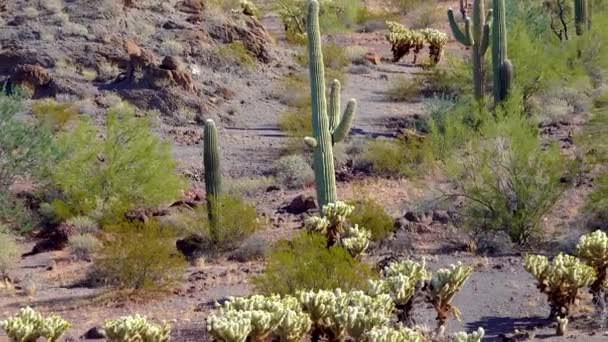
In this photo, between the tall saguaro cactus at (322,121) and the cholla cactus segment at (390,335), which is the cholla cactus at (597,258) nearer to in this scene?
the cholla cactus segment at (390,335)

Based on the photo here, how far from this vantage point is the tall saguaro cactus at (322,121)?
17047 millimetres

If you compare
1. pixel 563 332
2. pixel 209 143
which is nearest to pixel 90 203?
pixel 209 143

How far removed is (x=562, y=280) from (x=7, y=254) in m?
9.38

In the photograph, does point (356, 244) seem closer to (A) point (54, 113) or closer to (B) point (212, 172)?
(B) point (212, 172)

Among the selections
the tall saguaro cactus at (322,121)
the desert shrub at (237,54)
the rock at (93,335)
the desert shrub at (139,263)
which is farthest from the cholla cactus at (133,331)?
the desert shrub at (237,54)

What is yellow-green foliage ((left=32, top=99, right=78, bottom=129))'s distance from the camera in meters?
24.7

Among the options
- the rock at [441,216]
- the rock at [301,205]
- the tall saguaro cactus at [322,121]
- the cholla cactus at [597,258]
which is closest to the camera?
the cholla cactus at [597,258]

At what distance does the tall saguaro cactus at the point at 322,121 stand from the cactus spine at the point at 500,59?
678 cm

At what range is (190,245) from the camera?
17.7m

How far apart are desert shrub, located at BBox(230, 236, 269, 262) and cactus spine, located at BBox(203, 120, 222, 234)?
63cm

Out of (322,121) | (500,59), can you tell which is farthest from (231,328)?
(500,59)

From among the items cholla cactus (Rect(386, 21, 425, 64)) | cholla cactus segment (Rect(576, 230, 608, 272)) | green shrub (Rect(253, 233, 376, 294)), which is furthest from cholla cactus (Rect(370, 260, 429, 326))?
cholla cactus (Rect(386, 21, 425, 64))

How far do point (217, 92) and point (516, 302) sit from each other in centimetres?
1904

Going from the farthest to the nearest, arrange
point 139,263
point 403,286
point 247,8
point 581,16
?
point 247,8 < point 581,16 < point 139,263 < point 403,286
